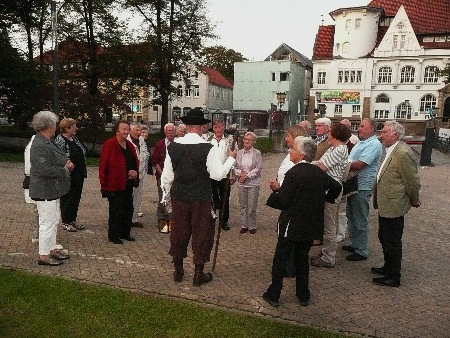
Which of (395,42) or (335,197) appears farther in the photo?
(395,42)

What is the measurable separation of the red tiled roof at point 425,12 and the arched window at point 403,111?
29.9 feet

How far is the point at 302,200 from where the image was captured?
4.56 meters

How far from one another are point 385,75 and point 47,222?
5184 centimetres

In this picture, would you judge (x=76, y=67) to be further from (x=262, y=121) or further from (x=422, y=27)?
(x=422, y=27)

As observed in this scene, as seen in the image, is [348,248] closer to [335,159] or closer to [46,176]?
[335,159]

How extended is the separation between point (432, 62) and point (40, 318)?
53.5 meters

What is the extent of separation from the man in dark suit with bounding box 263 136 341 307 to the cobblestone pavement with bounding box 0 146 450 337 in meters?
0.63

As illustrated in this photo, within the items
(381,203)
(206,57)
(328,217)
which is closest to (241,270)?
(328,217)

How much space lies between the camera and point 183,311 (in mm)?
4555

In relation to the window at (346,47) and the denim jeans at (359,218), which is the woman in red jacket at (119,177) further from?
the window at (346,47)

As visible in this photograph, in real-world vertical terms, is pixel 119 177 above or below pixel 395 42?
below

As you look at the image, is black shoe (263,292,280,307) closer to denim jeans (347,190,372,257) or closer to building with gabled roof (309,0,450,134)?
denim jeans (347,190,372,257)

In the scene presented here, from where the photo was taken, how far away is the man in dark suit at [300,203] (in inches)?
179

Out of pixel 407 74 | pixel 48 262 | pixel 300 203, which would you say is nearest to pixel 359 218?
pixel 300 203
